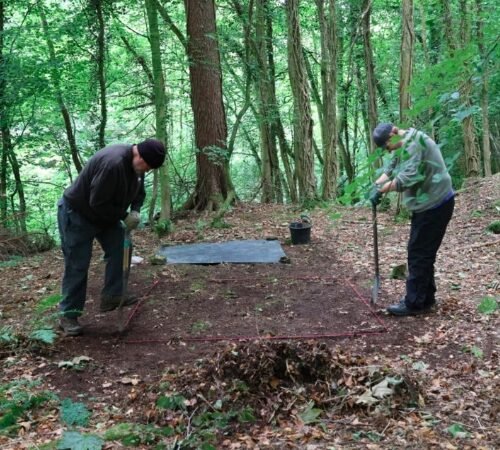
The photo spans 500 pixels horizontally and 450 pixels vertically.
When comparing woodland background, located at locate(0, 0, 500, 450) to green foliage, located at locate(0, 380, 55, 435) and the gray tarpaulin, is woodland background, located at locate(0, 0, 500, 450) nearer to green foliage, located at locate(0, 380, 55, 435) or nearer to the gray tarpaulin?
green foliage, located at locate(0, 380, 55, 435)

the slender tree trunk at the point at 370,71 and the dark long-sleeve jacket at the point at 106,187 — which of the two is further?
the slender tree trunk at the point at 370,71

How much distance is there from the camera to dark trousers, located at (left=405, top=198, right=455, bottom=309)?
3.94 meters

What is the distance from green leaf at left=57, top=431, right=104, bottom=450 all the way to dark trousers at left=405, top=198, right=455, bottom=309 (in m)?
2.73

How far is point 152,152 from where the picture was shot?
3.64m

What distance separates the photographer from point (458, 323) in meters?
3.96

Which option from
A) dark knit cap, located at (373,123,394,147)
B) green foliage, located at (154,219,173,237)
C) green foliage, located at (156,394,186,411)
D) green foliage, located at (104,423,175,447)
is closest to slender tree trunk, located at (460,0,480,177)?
green foliage, located at (154,219,173,237)

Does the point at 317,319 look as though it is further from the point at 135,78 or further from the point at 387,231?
the point at 135,78

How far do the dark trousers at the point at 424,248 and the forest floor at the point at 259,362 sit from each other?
205mm

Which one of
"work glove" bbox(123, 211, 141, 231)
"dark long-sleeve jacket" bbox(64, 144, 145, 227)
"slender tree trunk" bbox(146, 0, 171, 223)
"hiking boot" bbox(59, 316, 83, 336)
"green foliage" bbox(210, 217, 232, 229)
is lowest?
"hiking boot" bbox(59, 316, 83, 336)

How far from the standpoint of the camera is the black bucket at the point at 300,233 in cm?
687

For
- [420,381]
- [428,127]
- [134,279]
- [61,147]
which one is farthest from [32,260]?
[428,127]

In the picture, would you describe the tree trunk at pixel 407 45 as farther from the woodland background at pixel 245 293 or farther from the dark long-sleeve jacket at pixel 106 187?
the dark long-sleeve jacket at pixel 106 187

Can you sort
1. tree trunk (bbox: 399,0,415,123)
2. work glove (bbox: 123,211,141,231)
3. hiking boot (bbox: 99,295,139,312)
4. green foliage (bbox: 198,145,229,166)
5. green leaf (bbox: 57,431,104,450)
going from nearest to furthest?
green leaf (bbox: 57,431,104,450)
work glove (bbox: 123,211,141,231)
hiking boot (bbox: 99,295,139,312)
tree trunk (bbox: 399,0,415,123)
green foliage (bbox: 198,145,229,166)

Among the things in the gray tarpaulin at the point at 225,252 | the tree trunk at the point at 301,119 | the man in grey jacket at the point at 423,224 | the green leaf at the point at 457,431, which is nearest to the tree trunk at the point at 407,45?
the tree trunk at the point at 301,119
